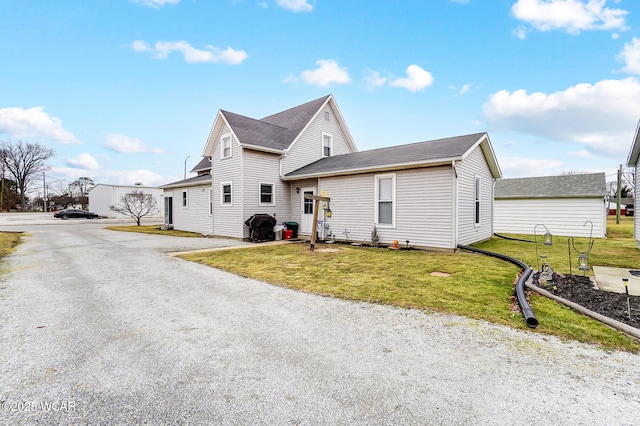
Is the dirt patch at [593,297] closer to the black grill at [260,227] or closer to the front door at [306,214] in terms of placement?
the front door at [306,214]

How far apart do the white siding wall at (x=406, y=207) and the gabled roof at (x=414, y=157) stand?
45 centimetres

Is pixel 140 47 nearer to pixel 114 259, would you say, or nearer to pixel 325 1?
pixel 325 1

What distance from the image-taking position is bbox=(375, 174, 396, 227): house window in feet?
36.3

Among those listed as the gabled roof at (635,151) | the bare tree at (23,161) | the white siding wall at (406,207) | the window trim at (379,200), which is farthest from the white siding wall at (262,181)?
the bare tree at (23,161)

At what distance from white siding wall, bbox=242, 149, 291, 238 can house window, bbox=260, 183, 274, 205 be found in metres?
0.15

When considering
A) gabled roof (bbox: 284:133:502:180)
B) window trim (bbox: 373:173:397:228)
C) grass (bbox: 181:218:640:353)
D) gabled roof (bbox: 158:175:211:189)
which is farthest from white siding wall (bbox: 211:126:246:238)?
window trim (bbox: 373:173:397:228)

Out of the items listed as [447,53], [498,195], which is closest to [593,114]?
[498,195]

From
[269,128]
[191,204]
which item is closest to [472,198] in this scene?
[269,128]

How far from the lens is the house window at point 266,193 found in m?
14.0

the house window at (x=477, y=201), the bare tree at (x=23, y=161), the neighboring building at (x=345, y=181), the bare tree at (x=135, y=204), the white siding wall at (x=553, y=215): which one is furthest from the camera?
the bare tree at (x=23, y=161)

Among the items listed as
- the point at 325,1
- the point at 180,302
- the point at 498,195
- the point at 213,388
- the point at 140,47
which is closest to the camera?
the point at 213,388

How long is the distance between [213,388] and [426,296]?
11.9ft

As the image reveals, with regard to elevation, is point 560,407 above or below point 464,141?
below

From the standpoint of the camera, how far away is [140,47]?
46.1 feet
